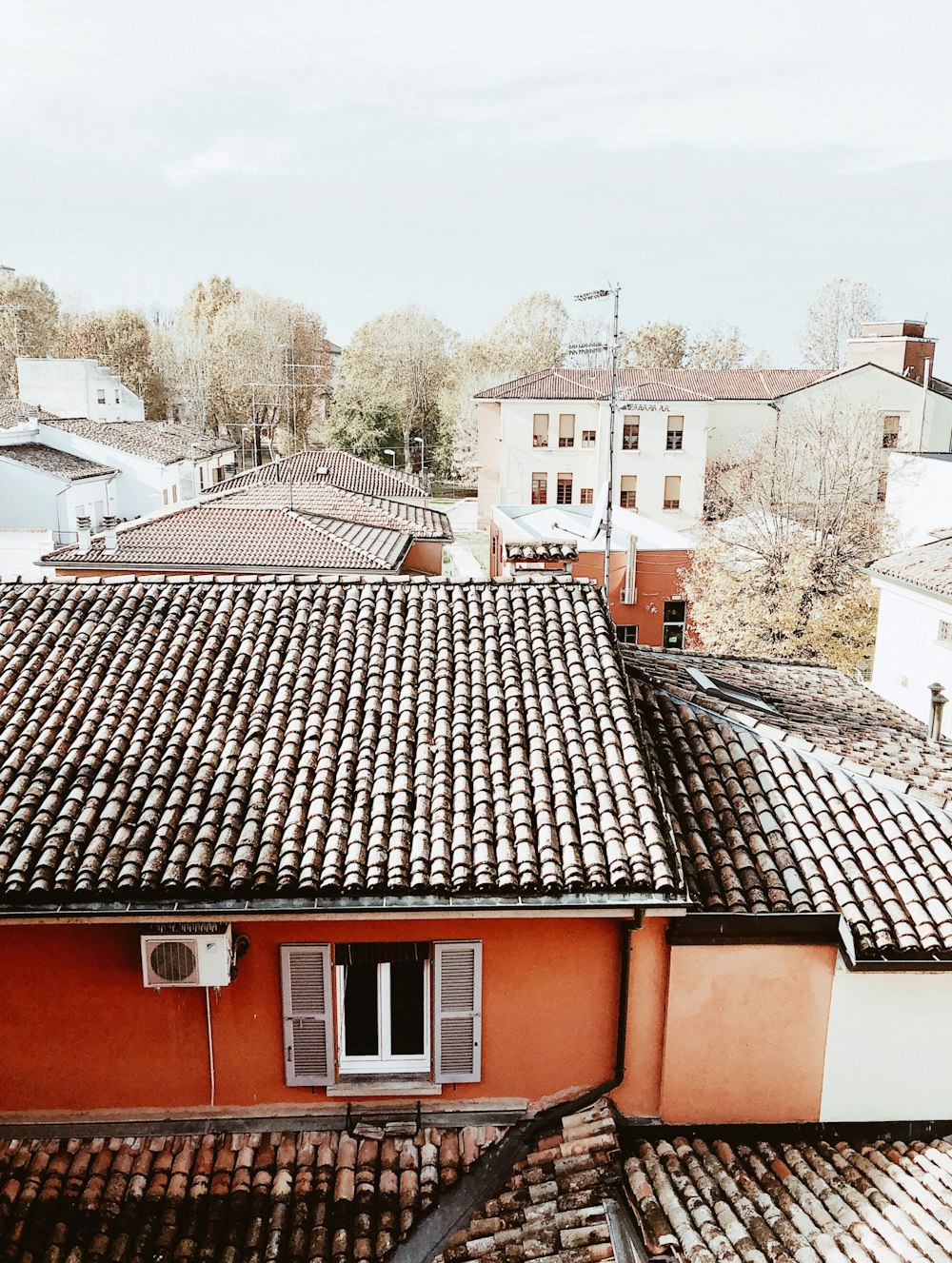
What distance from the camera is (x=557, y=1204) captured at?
6430 millimetres

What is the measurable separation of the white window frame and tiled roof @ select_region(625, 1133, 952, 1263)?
5.43 feet

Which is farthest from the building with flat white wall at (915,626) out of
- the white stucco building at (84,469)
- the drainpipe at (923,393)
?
the white stucco building at (84,469)

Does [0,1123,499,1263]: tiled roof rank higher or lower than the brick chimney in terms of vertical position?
lower

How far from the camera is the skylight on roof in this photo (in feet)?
33.6

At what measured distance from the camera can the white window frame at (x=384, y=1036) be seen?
7250 mm

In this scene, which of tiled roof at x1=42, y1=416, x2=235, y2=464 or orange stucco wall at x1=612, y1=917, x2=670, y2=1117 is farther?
tiled roof at x1=42, y1=416, x2=235, y2=464

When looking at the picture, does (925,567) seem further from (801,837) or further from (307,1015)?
(307,1015)

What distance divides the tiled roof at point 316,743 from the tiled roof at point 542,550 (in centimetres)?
1326

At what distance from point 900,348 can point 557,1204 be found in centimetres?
4332

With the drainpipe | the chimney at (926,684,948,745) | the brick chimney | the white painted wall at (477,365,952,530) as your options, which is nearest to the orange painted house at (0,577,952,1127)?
the chimney at (926,684,948,745)

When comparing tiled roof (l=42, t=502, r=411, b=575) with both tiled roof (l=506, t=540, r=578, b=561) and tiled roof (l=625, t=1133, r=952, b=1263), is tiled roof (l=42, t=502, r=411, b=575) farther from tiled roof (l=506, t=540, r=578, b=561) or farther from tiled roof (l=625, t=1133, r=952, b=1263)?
tiled roof (l=625, t=1133, r=952, b=1263)

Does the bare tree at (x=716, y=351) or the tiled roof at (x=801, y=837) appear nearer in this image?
the tiled roof at (x=801, y=837)

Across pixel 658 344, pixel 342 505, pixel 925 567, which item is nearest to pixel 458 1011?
pixel 925 567

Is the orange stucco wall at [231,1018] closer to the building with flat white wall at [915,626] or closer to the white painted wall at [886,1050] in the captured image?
the white painted wall at [886,1050]
